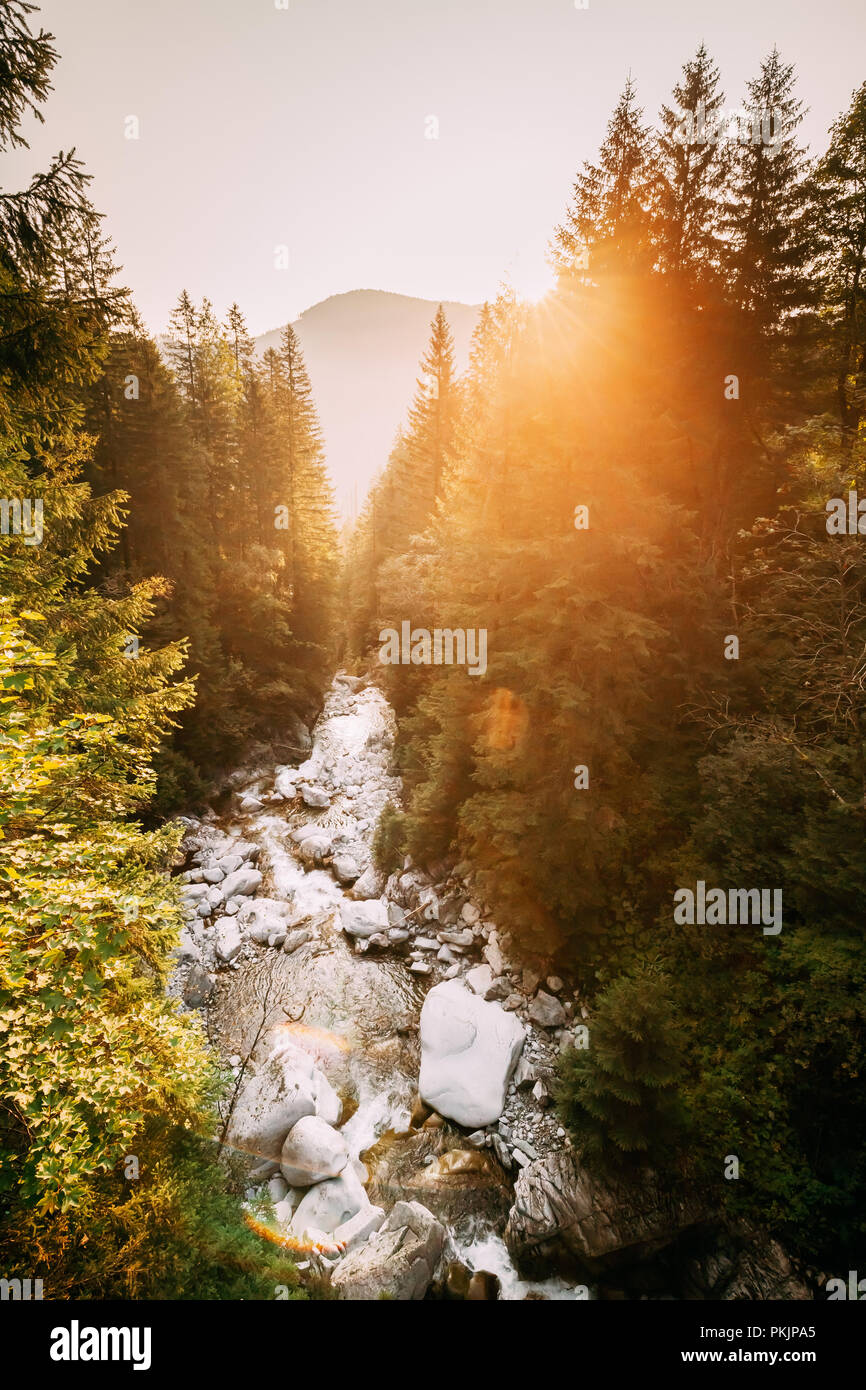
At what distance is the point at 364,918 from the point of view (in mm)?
11516

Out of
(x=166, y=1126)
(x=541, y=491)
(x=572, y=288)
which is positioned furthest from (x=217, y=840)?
(x=572, y=288)

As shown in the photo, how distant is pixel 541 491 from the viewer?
8.76 meters

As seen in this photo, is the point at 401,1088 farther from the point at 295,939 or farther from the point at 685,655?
the point at 685,655

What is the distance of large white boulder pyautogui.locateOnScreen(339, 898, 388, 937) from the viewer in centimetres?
1130

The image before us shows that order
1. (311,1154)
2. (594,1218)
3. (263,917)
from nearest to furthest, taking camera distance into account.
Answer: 1. (594,1218)
2. (311,1154)
3. (263,917)

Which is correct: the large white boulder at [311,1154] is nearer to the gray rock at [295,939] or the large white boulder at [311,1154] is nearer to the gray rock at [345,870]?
the gray rock at [295,939]

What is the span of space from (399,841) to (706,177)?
1682 cm

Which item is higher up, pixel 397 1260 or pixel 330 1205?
pixel 397 1260

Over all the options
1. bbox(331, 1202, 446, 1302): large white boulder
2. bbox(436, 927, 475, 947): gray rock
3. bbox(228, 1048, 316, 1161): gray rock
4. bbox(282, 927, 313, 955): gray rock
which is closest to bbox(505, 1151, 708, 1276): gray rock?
bbox(331, 1202, 446, 1302): large white boulder

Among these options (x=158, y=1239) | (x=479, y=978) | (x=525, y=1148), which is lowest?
(x=525, y=1148)

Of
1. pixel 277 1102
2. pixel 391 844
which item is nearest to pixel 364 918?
pixel 391 844

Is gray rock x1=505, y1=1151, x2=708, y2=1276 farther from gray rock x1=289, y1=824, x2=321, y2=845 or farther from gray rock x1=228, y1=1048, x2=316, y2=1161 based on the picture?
gray rock x1=289, y1=824, x2=321, y2=845

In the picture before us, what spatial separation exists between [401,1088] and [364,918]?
12.1ft

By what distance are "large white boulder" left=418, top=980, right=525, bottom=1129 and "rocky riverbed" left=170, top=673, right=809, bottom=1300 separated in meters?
0.03
